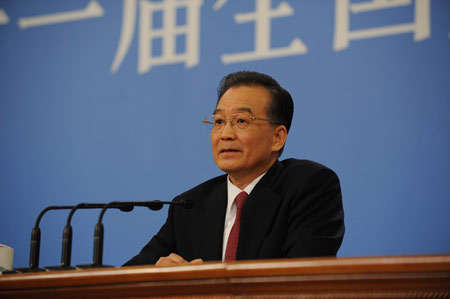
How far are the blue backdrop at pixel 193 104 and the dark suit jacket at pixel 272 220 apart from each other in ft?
2.30

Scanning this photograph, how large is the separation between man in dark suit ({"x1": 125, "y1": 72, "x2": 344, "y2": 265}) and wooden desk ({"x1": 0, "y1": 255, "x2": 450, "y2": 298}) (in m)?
0.50

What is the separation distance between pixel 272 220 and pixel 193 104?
4.23ft

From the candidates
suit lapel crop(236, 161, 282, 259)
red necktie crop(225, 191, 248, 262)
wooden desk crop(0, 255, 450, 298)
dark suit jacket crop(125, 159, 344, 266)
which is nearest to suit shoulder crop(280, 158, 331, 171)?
dark suit jacket crop(125, 159, 344, 266)

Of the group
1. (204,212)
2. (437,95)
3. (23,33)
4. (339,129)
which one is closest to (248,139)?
(204,212)

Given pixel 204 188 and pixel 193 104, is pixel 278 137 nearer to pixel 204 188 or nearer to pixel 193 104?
pixel 204 188

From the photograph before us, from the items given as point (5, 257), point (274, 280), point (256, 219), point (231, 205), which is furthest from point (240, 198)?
point (274, 280)

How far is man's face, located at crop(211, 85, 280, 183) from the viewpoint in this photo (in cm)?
209

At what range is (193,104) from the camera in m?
3.11

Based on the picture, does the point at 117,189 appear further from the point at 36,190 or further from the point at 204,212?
the point at 204,212

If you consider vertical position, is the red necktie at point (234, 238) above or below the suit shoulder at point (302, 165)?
below

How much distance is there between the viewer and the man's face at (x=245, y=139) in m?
2.09

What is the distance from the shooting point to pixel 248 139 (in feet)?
6.88

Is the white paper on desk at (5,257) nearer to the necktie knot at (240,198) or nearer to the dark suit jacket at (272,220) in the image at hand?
the dark suit jacket at (272,220)

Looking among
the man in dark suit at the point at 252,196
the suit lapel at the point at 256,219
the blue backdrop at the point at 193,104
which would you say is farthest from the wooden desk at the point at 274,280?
the blue backdrop at the point at 193,104
